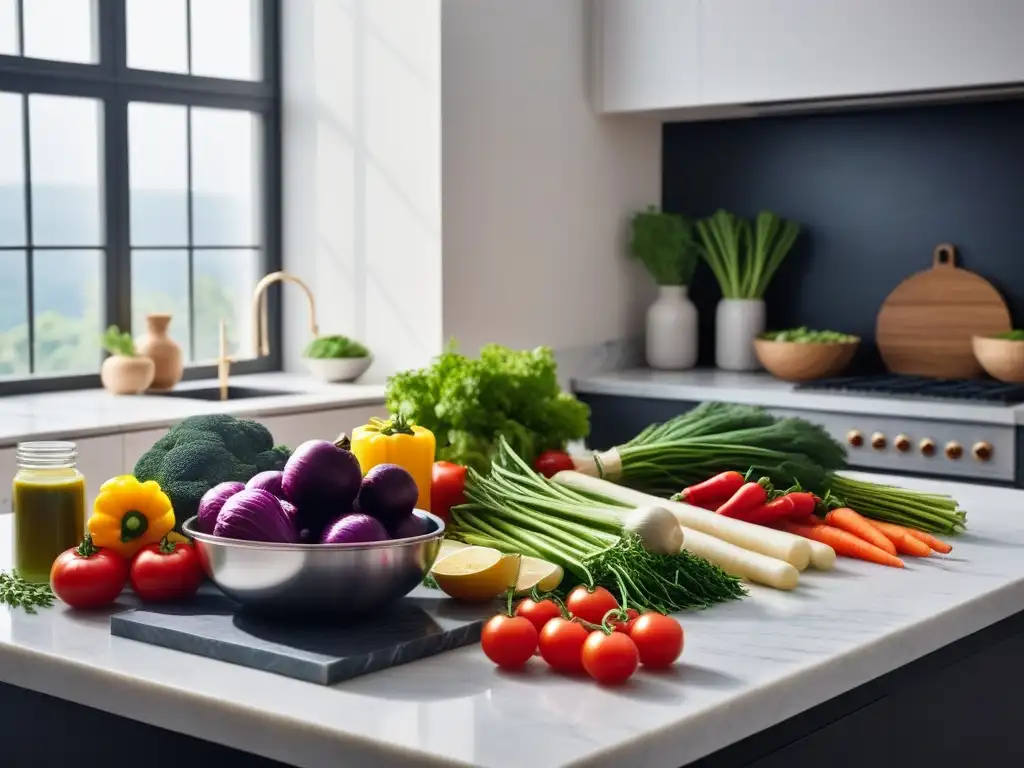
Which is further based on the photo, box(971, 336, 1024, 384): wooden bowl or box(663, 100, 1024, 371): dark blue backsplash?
box(663, 100, 1024, 371): dark blue backsplash

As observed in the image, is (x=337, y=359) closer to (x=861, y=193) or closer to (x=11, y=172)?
(x=11, y=172)

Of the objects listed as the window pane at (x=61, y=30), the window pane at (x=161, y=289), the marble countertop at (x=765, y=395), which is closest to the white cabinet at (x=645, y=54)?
the marble countertop at (x=765, y=395)

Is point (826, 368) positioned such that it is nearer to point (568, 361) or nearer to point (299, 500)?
point (568, 361)

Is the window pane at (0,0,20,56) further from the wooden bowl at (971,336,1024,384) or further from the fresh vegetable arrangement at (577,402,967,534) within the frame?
the wooden bowl at (971,336,1024,384)

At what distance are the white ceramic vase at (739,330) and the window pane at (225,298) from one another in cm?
170

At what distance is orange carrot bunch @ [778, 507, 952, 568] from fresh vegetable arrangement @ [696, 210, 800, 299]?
2.98m

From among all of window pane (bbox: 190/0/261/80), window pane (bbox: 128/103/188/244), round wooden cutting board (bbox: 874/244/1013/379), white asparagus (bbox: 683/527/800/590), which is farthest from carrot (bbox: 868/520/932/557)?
window pane (bbox: 190/0/261/80)

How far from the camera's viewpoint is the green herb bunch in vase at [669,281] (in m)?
5.12

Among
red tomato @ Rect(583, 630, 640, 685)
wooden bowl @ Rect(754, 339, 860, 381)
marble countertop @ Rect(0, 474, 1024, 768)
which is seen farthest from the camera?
wooden bowl @ Rect(754, 339, 860, 381)

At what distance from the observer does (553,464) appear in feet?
7.72

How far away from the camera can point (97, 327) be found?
459 centimetres

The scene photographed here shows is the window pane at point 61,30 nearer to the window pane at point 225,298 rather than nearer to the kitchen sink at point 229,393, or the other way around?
the window pane at point 225,298

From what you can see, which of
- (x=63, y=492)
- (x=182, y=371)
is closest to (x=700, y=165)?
(x=182, y=371)

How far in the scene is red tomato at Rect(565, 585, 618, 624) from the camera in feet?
5.15
